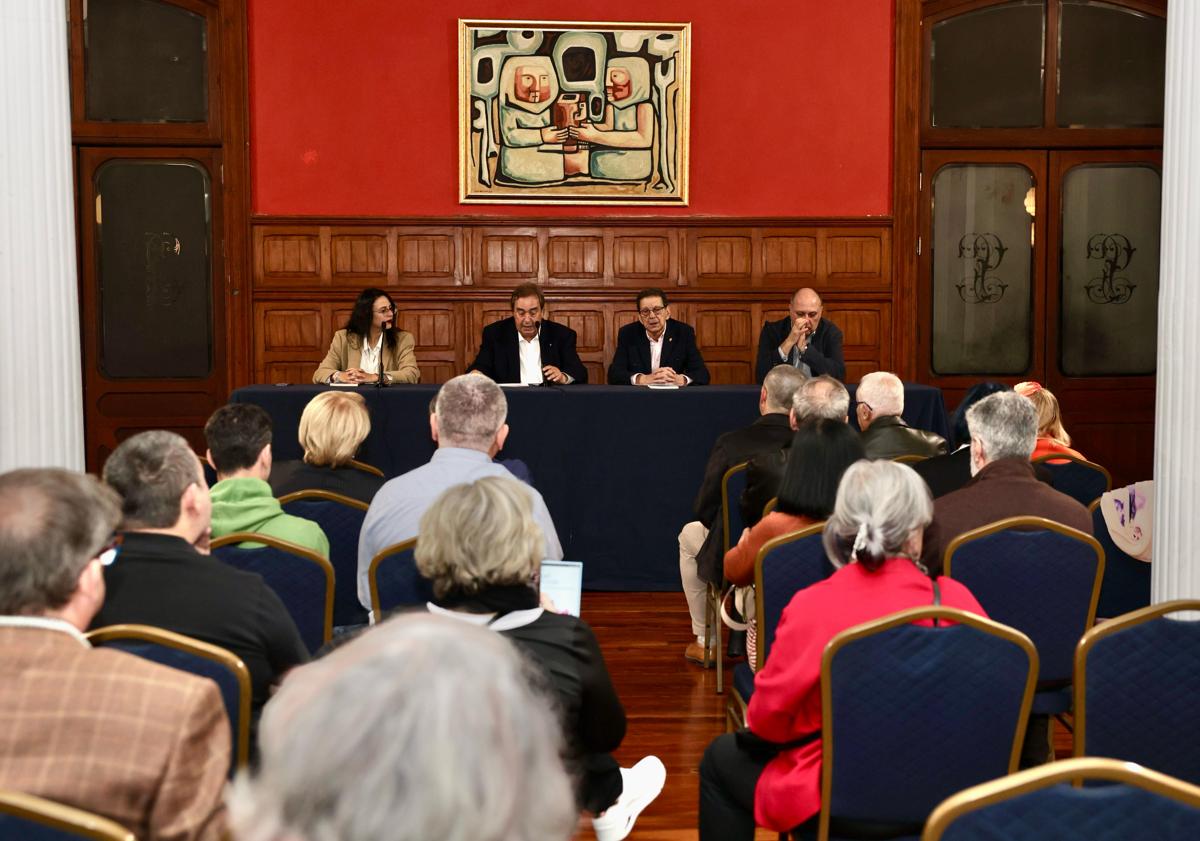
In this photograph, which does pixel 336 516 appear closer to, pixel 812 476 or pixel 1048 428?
pixel 812 476

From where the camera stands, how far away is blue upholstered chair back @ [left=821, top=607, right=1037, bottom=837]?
2309 millimetres

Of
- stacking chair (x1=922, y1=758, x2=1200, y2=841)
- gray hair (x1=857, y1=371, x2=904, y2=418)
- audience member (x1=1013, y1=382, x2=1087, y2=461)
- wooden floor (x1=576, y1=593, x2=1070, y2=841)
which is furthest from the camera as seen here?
gray hair (x1=857, y1=371, x2=904, y2=418)

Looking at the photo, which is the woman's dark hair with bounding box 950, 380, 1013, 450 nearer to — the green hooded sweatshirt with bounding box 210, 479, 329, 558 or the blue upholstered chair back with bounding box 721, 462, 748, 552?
the blue upholstered chair back with bounding box 721, 462, 748, 552

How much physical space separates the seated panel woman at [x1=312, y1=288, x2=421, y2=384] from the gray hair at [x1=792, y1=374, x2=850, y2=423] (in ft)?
10.3

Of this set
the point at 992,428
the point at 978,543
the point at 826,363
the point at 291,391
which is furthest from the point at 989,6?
the point at 978,543

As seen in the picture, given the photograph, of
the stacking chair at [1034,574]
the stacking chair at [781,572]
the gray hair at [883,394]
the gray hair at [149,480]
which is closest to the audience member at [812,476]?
the stacking chair at [781,572]

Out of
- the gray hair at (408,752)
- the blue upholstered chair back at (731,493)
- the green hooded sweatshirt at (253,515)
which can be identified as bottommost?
the blue upholstered chair back at (731,493)

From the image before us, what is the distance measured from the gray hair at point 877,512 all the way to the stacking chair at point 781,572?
61 centimetres

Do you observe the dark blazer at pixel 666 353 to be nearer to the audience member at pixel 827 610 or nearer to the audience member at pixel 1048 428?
the audience member at pixel 1048 428

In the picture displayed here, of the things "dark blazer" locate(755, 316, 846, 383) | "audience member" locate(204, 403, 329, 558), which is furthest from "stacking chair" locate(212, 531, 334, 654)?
"dark blazer" locate(755, 316, 846, 383)

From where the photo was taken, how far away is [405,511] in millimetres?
3438

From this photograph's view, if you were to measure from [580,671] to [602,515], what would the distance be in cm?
384

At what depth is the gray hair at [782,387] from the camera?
502 centimetres

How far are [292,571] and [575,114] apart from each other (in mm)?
5792
